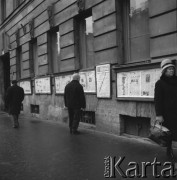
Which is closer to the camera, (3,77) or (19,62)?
(19,62)

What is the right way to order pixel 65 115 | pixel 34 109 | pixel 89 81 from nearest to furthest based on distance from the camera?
pixel 89 81, pixel 65 115, pixel 34 109

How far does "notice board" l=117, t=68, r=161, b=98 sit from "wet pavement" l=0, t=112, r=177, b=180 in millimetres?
1086

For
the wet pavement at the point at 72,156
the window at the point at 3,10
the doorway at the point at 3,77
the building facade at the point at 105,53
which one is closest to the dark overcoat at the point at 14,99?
the building facade at the point at 105,53

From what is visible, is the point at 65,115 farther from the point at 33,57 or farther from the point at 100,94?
the point at 33,57

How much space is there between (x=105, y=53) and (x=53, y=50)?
4.33 meters

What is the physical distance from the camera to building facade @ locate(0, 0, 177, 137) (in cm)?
713

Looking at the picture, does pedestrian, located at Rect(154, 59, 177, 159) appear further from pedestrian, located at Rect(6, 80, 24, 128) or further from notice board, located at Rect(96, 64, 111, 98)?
pedestrian, located at Rect(6, 80, 24, 128)

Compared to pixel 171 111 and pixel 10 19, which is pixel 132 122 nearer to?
pixel 171 111

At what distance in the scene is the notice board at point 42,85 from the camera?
12663mm

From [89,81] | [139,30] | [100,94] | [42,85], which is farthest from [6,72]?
[139,30]

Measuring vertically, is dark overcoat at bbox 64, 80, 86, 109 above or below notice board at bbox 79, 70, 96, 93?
below

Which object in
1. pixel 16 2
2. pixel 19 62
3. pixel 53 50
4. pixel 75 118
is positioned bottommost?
pixel 75 118

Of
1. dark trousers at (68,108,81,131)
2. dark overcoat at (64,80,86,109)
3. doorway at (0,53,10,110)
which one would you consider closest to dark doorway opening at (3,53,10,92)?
doorway at (0,53,10,110)

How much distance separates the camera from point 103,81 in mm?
8891
